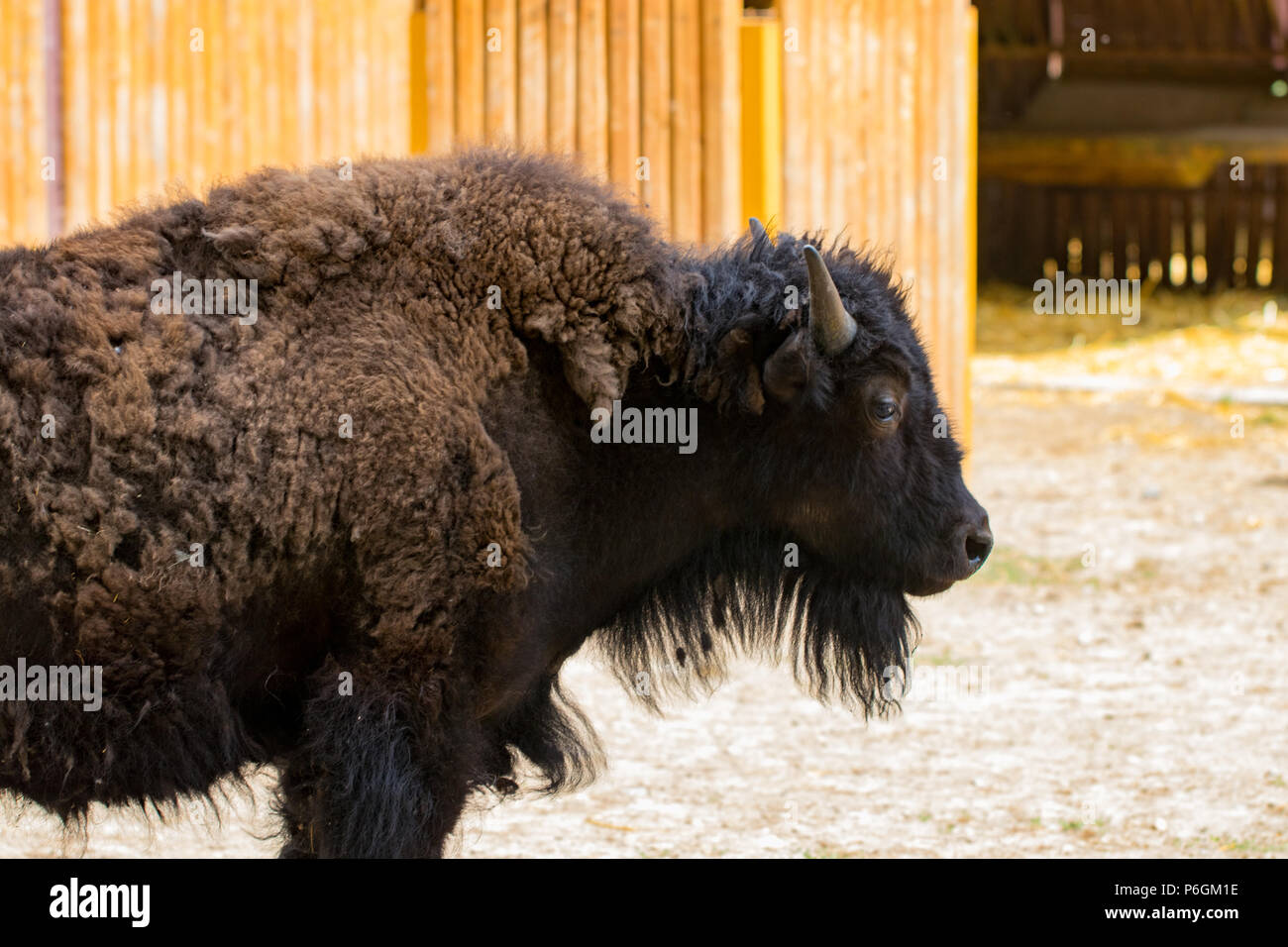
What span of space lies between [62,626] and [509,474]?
1000 mm

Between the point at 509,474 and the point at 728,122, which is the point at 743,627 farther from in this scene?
the point at 728,122

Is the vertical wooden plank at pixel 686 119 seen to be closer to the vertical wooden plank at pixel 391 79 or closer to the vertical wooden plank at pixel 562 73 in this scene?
the vertical wooden plank at pixel 562 73

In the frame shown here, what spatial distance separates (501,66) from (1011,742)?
15.1 ft

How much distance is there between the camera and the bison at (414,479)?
3.27 m

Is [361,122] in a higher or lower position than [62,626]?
higher

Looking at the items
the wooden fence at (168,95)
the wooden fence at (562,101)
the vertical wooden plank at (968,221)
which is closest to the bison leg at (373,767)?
the wooden fence at (562,101)

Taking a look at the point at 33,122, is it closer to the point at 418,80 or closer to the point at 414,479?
the point at 418,80

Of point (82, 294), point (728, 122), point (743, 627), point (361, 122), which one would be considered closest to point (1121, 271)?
point (728, 122)

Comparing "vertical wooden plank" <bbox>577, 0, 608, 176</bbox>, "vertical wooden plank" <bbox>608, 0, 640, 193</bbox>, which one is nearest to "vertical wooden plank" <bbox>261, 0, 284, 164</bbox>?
"vertical wooden plank" <bbox>577, 0, 608, 176</bbox>

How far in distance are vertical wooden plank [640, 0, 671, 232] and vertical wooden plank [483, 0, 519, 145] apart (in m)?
0.70

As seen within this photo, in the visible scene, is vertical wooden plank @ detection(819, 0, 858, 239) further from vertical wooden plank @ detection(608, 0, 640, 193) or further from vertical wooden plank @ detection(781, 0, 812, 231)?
vertical wooden plank @ detection(608, 0, 640, 193)

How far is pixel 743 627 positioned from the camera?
4195 mm

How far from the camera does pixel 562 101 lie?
333 inches

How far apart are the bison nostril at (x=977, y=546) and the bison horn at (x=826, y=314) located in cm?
60
